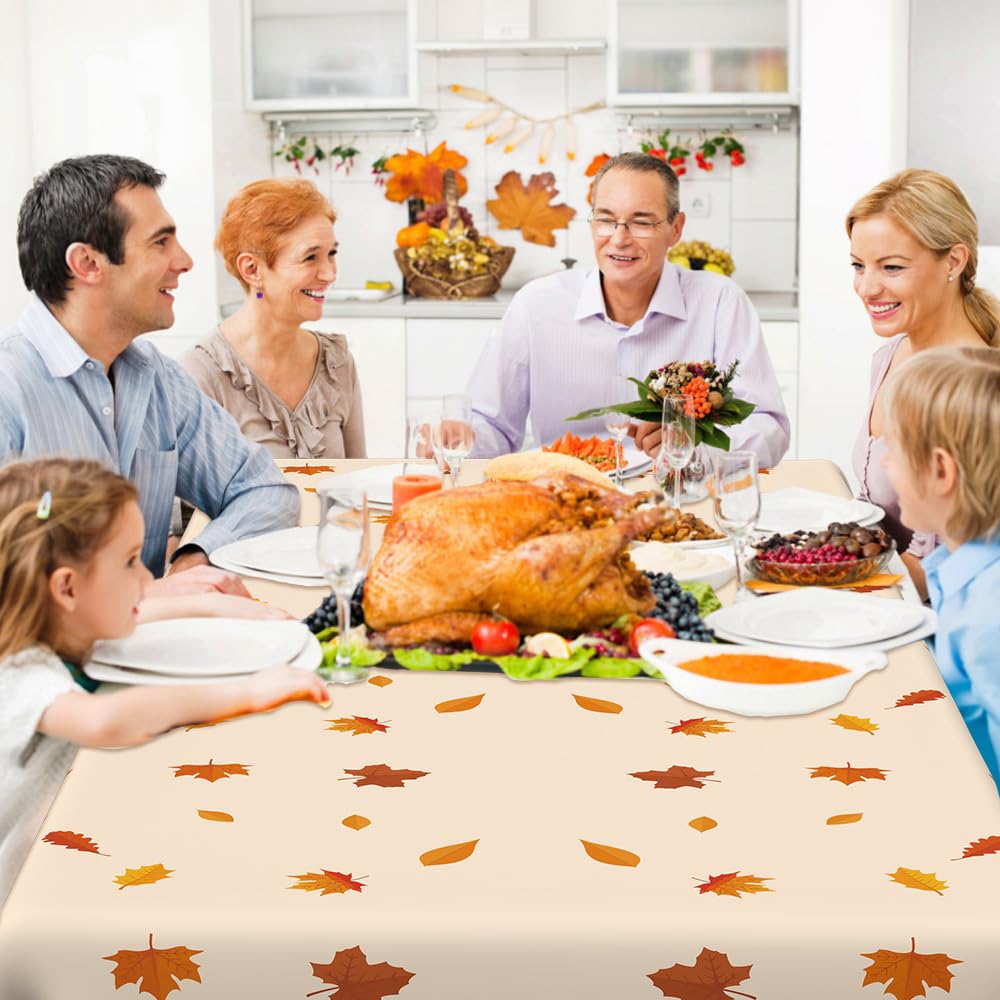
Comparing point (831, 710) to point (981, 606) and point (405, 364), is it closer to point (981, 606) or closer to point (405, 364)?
point (981, 606)

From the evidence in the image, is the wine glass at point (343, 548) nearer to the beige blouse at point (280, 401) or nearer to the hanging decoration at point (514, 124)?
the beige blouse at point (280, 401)

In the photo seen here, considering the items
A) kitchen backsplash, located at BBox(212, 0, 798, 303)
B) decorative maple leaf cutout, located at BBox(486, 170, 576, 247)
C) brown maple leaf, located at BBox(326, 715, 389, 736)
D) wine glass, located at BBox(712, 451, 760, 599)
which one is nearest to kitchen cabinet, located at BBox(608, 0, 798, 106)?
kitchen backsplash, located at BBox(212, 0, 798, 303)

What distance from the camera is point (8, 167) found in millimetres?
4562

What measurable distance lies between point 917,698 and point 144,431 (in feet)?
Answer: 4.63

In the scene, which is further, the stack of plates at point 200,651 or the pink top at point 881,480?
the pink top at point 881,480

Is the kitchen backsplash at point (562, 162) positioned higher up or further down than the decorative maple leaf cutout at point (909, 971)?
higher up

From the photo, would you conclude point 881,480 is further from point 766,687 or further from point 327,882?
point 327,882

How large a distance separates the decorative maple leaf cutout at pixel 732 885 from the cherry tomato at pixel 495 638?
1.66 ft

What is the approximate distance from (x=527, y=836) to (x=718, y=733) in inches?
11.1

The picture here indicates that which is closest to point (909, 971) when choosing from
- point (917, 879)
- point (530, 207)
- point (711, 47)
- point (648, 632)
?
point (917, 879)

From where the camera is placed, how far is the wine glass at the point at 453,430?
2.08 metres

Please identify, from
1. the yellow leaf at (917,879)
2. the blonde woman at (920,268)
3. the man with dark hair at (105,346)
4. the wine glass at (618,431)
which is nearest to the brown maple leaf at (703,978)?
the yellow leaf at (917,879)

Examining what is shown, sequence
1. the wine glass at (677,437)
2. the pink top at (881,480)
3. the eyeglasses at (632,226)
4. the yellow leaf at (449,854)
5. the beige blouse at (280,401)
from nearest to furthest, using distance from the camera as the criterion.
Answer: the yellow leaf at (449,854) < the wine glass at (677,437) < the pink top at (881,480) < the beige blouse at (280,401) < the eyeglasses at (632,226)

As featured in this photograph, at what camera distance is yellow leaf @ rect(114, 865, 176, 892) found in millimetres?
980
